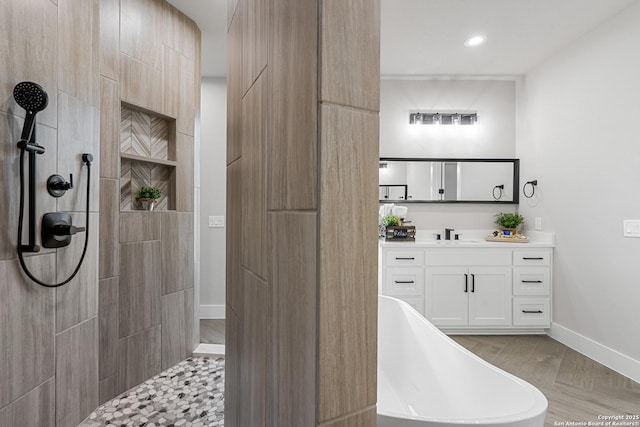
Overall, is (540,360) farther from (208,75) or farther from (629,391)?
(208,75)

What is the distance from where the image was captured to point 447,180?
3949 millimetres

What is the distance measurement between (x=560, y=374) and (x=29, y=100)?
3.50 meters

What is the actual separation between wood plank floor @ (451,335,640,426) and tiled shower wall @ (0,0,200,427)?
2.51m

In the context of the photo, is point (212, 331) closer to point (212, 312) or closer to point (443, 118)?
point (212, 312)

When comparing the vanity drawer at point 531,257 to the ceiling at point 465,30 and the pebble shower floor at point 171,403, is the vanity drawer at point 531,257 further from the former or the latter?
the pebble shower floor at point 171,403

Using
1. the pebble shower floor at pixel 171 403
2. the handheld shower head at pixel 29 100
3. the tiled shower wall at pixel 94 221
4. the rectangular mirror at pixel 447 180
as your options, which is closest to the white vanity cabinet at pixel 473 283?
the rectangular mirror at pixel 447 180

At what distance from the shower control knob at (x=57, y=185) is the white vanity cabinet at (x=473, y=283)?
2.50 meters

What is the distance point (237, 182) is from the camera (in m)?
1.18

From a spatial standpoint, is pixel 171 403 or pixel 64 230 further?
pixel 171 403

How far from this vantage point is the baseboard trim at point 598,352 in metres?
2.49

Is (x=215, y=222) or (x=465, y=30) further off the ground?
(x=465, y=30)

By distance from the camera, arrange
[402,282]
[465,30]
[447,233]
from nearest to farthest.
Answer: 1. [465,30]
2. [402,282]
3. [447,233]

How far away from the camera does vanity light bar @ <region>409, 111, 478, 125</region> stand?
3.93 metres

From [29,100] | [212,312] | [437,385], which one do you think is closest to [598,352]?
[437,385]
